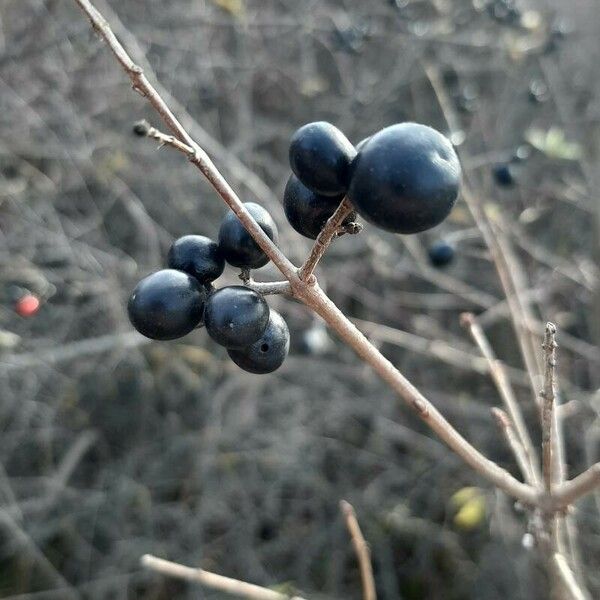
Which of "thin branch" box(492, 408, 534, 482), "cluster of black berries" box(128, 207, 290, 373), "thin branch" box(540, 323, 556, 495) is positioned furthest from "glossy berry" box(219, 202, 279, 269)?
"thin branch" box(492, 408, 534, 482)

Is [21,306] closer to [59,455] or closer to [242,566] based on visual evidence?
[59,455]

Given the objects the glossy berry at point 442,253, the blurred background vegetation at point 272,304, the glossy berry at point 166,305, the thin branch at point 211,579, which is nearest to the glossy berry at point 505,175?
the blurred background vegetation at point 272,304

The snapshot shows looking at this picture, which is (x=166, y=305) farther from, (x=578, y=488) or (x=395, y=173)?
(x=578, y=488)

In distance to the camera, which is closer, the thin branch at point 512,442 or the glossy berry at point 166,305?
the glossy berry at point 166,305

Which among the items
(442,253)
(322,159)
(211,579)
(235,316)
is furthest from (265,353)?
(442,253)

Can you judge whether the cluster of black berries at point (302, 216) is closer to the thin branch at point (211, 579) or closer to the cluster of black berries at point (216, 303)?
the cluster of black berries at point (216, 303)

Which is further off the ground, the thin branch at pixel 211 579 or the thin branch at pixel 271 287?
the thin branch at pixel 271 287
